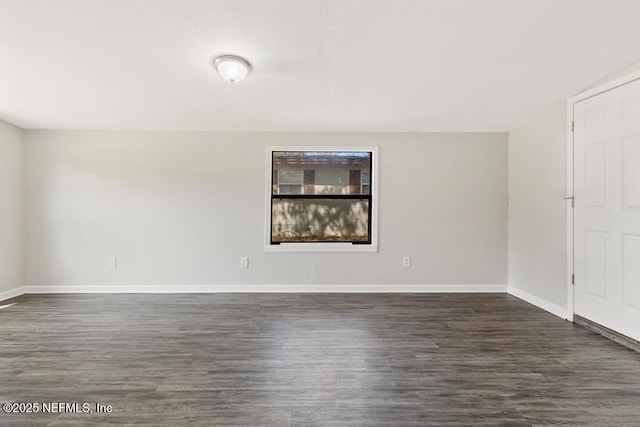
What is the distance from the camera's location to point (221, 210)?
3.80 m

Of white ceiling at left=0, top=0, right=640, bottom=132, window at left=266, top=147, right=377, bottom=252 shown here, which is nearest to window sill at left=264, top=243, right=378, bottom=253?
window at left=266, top=147, right=377, bottom=252

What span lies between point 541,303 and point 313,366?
2787 mm

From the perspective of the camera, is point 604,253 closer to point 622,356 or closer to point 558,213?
point 558,213

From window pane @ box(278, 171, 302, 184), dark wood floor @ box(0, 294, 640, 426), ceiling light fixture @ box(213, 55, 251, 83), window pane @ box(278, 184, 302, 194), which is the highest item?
ceiling light fixture @ box(213, 55, 251, 83)

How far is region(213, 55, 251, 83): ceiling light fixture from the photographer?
2.20 metres

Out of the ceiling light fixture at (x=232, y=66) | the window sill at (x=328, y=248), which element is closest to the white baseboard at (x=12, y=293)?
the window sill at (x=328, y=248)

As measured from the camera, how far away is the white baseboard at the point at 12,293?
11.2 feet

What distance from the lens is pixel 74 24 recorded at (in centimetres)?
187

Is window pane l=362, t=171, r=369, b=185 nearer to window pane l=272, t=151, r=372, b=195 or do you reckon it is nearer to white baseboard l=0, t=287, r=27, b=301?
window pane l=272, t=151, r=372, b=195

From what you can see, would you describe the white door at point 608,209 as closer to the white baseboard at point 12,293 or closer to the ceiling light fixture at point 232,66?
the ceiling light fixture at point 232,66

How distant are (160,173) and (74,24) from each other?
2.09 metres

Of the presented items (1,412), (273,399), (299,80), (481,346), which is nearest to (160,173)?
(299,80)

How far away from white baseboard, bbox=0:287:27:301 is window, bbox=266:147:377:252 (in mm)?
3179

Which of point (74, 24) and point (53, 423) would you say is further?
point (74, 24)
